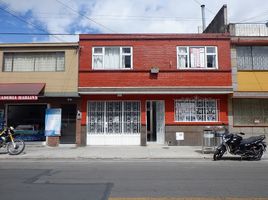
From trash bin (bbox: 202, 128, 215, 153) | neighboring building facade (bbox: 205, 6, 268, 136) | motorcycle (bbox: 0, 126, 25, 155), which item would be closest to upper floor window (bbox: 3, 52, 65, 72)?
motorcycle (bbox: 0, 126, 25, 155)

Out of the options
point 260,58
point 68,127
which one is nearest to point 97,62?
point 68,127

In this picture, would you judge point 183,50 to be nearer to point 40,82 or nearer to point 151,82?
point 151,82

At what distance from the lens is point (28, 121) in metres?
20.3

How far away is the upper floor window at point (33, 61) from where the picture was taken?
67.0 feet

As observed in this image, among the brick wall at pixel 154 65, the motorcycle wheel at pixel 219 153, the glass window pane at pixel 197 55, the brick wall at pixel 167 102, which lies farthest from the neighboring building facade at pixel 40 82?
the motorcycle wheel at pixel 219 153

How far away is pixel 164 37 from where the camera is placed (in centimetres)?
2038

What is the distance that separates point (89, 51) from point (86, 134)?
491 cm

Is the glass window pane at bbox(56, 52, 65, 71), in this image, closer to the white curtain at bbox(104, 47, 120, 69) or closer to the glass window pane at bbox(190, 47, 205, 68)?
the white curtain at bbox(104, 47, 120, 69)

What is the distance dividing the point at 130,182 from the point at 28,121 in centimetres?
1289

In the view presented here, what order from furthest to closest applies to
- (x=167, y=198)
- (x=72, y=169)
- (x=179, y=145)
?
1. (x=179, y=145)
2. (x=72, y=169)
3. (x=167, y=198)

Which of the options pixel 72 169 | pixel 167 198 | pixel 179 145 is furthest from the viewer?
pixel 179 145

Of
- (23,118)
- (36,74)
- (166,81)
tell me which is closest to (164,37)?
(166,81)

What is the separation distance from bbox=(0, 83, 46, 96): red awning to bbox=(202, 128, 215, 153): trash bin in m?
9.21

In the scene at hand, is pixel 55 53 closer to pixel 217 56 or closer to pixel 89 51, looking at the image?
pixel 89 51
